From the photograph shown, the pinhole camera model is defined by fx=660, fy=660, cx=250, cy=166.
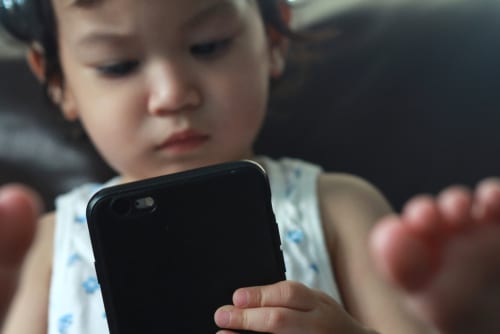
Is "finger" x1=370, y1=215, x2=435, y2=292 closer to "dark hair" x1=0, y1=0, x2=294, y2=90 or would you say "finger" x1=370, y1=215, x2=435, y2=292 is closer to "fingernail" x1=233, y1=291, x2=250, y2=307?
"fingernail" x1=233, y1=291, x2=250, y2=307

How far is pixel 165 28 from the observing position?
1.71 feet

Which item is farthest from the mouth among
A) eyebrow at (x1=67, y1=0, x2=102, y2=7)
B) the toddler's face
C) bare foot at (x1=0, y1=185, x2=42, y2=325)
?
bare foot at (x1=0, y1=185, x2=42, y2=325)

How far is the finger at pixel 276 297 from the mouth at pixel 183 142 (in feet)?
0.60

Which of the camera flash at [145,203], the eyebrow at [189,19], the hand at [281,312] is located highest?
the eyebrow at [189,19]

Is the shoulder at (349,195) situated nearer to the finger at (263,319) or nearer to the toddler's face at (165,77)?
the toddler's face at (165,77)

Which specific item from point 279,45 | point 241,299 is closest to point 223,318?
point 241,299

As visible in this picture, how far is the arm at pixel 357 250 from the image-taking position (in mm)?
518

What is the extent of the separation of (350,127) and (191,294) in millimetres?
352

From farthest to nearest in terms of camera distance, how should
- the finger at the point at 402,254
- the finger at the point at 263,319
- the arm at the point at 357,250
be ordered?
the arm at the point at 357,250 → the finger at the point at 263,319 → the finger at the point at 402,254

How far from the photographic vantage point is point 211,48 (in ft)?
1.82

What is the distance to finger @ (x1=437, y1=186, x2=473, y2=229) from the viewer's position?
0.29 m

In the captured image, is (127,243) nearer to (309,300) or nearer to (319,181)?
(309,300)

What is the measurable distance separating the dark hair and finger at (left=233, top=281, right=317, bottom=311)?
0.31 meters

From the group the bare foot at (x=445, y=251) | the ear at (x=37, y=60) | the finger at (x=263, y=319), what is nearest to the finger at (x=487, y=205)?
the bare foot at (x=445, y=251)
